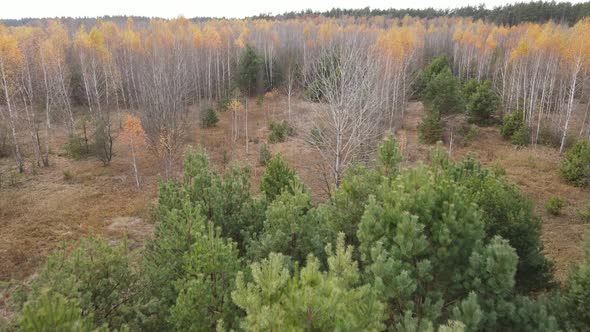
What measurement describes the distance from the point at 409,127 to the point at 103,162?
21629 millimetres

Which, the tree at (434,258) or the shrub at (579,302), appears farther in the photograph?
the shrub at (579,302)

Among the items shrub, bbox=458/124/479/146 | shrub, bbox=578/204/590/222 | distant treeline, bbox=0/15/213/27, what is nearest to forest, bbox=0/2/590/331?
shrub, bbox=458/124/479/146

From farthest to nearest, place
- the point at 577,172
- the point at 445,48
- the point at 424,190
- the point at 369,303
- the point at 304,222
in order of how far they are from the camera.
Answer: the point at 445,48
the point at 577,172
the point at 304,222
the point at 424,190
the point at 369,303

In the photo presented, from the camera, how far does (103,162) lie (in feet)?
74.9

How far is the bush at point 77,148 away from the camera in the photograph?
77.0ft

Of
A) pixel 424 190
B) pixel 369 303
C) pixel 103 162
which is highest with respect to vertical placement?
pixel 424 190

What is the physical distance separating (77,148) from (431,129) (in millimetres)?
22441

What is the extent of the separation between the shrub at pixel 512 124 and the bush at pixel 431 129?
428 centimetres

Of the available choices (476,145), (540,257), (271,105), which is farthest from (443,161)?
(271,105)

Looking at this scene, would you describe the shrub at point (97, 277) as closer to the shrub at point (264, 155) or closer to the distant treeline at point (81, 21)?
the shrub at point (264, 155)

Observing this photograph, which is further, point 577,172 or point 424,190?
point 577,172

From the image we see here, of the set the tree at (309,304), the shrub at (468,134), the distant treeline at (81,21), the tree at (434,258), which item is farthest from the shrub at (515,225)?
the distant treeline at (81,21)

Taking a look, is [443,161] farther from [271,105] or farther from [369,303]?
[271,105]

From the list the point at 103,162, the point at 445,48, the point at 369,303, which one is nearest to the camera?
the point at 369,303
